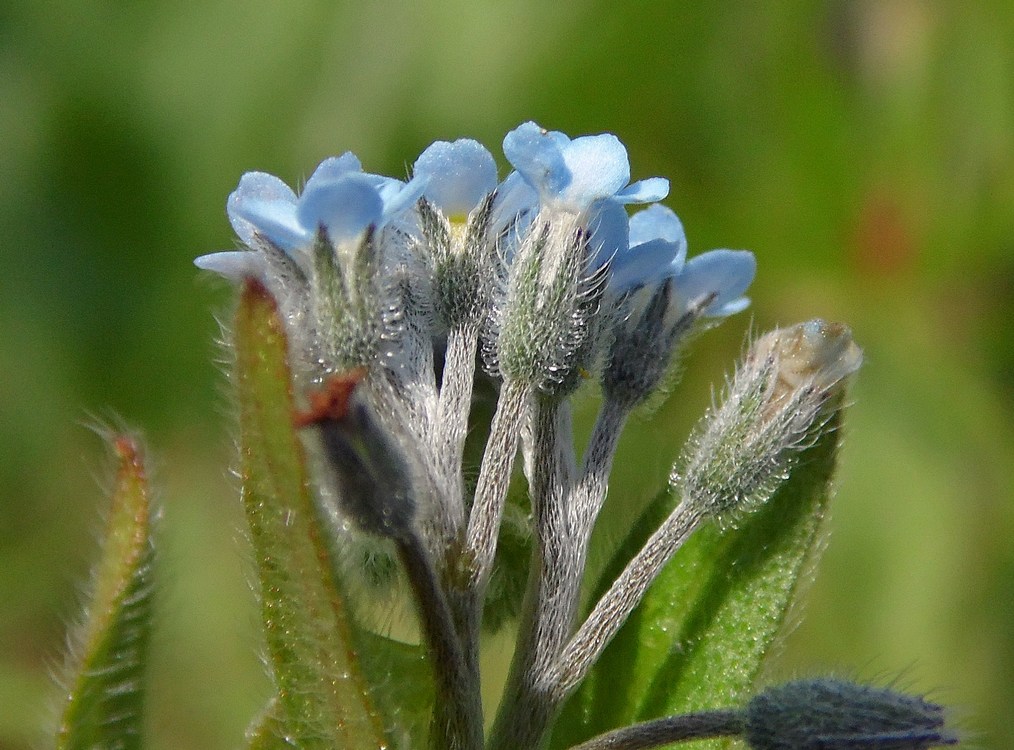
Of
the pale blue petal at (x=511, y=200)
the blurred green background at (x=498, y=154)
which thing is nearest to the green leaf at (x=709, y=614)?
the pale blue petal at (x=511, y=200)

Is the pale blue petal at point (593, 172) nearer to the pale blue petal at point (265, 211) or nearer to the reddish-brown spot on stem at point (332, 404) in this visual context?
the pale blue petal at point (265, 211)

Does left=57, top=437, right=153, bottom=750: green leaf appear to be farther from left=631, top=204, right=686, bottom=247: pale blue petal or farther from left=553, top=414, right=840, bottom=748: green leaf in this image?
left=631, top=204, right=686, bottom=247: pale blue petal

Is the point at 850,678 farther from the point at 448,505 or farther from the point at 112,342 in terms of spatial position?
the point at 112,342

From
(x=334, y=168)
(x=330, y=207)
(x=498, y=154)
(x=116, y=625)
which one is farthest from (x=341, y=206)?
(x=498, y=154)

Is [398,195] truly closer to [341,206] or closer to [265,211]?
[341,206]

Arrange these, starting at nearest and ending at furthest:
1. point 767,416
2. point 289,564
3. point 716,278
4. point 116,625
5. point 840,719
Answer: point 289,564 < point 840,719 < point 116,625 < point 767,416 < point 716,278

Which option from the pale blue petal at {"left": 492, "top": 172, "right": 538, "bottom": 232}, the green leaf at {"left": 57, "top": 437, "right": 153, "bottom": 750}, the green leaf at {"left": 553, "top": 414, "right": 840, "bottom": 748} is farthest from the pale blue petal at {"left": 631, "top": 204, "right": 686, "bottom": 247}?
the green leaf at {"left": 57, "top": 437, "right": 153, "bottom": 750}
